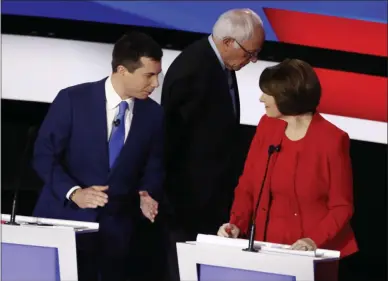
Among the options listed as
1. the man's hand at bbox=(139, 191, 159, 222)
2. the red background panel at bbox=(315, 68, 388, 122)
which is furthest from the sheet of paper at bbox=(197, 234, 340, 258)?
the red background panel at bbox=(315, 68, 388, 122)

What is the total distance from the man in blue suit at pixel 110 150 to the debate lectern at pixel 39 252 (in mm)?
528

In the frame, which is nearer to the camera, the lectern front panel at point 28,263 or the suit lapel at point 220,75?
the lectern front panel at point 28,263

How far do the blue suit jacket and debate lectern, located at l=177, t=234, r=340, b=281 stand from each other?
32.5 inches

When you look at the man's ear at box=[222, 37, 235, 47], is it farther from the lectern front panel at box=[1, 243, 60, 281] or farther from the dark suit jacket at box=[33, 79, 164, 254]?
the lectern front panel at box=[1, 243, 60, 281]

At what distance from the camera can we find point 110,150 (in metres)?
3.90

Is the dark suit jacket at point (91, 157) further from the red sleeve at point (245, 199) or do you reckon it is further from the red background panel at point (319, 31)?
the red background panel at point (319, 31)

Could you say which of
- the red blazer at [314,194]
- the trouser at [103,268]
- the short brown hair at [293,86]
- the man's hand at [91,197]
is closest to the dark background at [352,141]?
the trouser at [103,268]

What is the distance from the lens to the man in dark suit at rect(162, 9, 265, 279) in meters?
4.19

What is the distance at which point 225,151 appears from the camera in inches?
170

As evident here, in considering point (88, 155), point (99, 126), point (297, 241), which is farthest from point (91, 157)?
point (297, 241)

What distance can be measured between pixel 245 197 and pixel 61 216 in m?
0.77

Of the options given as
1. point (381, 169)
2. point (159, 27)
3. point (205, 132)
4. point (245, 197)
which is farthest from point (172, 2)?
point (245, 197)

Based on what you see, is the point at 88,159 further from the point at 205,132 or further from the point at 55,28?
the point at 55,28

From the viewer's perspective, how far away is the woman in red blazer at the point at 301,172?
337 centimetres
